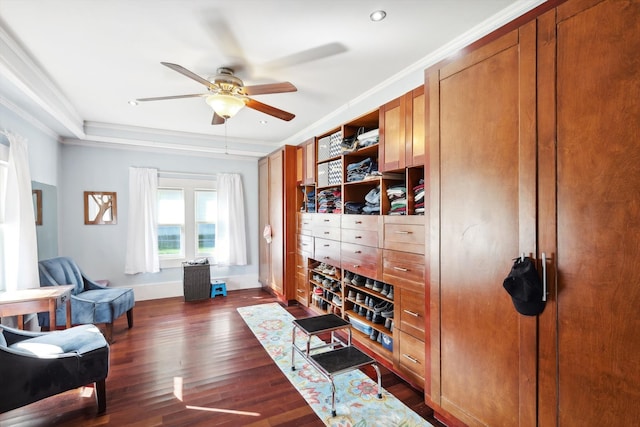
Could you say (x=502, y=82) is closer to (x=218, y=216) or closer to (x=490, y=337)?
(x=490, y=337)

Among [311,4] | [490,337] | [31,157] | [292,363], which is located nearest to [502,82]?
[311,4]

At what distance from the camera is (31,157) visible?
3.38 m

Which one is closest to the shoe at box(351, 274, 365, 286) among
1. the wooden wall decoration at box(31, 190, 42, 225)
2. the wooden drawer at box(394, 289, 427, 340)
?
the wooden drawer at box(394, 289, 427, 340)

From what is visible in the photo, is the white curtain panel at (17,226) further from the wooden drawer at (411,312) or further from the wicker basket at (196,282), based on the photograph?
the wooden drawer at (411,312)

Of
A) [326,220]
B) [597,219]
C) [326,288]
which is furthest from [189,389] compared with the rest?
[597,219]

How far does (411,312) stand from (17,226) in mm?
3874

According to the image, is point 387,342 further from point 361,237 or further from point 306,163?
point 306,163

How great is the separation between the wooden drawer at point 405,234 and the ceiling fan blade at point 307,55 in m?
1.49

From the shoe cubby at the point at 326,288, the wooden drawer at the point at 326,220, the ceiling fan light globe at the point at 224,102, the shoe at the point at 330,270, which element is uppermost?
the ceiling fan light globe at the point at 224,102

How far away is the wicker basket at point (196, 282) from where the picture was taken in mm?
4746

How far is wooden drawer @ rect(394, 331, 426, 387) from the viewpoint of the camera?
2229mm

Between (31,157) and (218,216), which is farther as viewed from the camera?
(218,216)

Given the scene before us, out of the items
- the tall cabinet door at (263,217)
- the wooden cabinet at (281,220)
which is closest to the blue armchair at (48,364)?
the wooden cabinet at (281,220)

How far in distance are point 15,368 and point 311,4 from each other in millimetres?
2893
